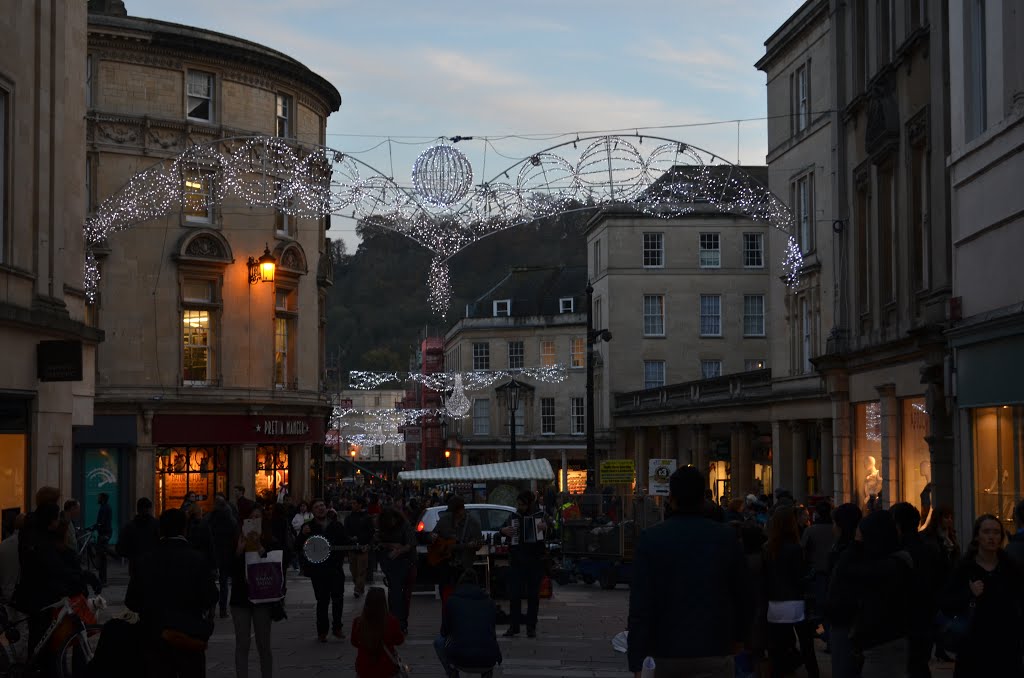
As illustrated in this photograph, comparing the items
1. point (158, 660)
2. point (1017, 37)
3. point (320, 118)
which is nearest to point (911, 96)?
point (1017, 37)

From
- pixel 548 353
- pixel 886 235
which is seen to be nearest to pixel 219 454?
pixel 886 235

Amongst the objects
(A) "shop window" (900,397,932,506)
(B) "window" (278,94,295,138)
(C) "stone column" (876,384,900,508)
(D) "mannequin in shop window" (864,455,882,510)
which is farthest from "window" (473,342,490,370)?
(A) "shop window" (900,397,932,506)

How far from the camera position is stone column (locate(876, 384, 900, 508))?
2592 cm

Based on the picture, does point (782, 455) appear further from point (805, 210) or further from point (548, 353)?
point (548, 353)

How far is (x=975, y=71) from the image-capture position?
18922 mm

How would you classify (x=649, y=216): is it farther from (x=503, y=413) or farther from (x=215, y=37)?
(x=215, y=37)

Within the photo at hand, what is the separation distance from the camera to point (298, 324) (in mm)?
43250

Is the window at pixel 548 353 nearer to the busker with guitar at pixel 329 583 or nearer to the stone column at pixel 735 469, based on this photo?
the stone column at pixel 735 469

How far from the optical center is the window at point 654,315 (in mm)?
67188

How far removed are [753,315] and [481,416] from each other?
2556 cm

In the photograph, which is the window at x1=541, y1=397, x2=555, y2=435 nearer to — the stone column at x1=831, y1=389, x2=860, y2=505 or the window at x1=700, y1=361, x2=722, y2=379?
the window at x1=700, y1=361, x2=722, y2=379

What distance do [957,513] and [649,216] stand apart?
4775cm

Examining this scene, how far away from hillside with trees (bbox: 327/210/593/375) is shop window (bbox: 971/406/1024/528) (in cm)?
8383

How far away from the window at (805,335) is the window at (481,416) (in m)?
48.9
